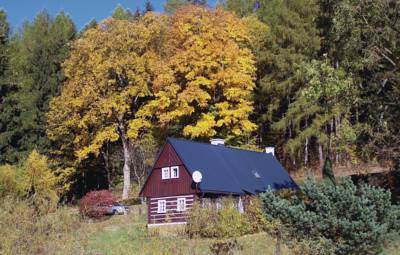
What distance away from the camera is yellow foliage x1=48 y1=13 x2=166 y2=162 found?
40688mm

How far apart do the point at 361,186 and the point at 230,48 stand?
24215mm

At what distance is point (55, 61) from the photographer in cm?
4803

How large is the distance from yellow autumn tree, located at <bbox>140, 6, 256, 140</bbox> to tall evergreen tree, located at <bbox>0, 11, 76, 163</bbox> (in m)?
9.96

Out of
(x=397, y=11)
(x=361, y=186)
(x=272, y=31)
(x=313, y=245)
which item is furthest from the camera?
(x=272, y=31)

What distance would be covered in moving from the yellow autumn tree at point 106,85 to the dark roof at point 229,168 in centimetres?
845

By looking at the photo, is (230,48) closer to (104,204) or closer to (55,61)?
(104,204)

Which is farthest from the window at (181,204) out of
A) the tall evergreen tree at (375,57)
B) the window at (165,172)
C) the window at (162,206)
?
the tall evergreen tree at (375,57)

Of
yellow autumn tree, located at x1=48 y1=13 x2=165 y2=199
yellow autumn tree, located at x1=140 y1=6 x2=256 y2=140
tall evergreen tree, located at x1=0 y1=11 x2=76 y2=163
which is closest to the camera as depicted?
yellow autumn tree, located at x1=140 y1=6 x2=256 y2=140

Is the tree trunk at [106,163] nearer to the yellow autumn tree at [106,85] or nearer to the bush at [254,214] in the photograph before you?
the yellow autumn tree at [106,85]

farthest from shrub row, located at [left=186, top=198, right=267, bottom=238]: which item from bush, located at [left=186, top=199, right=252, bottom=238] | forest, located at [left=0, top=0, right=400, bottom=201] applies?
forest, located at [left=0, top=0, right=400, bottom=201]

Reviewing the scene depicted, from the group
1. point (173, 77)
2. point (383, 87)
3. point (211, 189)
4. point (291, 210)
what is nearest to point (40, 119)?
point (173, 77)

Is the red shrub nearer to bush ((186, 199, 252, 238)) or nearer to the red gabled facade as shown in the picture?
the red gabled facade

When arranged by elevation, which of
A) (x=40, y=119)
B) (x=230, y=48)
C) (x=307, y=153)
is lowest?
(x=307, y=153)

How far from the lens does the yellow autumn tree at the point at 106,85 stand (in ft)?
133
